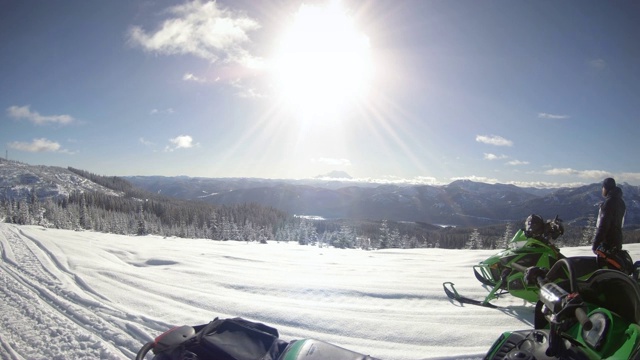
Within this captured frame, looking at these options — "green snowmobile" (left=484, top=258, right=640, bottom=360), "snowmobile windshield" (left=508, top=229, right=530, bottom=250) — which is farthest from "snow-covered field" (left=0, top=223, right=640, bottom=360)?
"green snowmobile" (left=484, top=258, right=640, bottom=360)

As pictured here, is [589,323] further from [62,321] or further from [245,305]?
[62,321]

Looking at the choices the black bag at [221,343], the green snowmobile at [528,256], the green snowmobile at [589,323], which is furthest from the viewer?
the green snowmobile at [528,256]

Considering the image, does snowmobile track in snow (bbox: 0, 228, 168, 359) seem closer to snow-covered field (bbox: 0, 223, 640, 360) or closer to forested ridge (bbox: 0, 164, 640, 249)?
snow-covered field (bbox: 0, 223, 640, 360)

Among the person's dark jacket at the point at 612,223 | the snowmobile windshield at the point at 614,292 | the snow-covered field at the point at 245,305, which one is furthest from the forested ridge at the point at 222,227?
the snowmobile windshield at the point at 614,292

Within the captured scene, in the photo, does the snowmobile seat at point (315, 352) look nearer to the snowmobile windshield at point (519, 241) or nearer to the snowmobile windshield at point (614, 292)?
the snowmobile windshield at point (614, 292)

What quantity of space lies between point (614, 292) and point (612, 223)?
5.20m

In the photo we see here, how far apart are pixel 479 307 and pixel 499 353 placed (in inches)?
139

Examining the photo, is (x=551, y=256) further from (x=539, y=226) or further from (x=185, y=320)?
(x=185, y=320)

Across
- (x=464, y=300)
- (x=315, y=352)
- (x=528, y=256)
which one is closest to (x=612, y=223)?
(x=528, y=256)

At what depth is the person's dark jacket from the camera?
569 cm

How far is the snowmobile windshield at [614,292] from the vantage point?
70.5 inches

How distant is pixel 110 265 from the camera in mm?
8492

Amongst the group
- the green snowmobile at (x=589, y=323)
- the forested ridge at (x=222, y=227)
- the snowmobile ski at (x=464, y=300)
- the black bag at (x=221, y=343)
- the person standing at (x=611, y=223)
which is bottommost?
the forested ridge at (x=222, y=227)

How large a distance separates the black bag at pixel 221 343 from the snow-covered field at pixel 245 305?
1.35m
